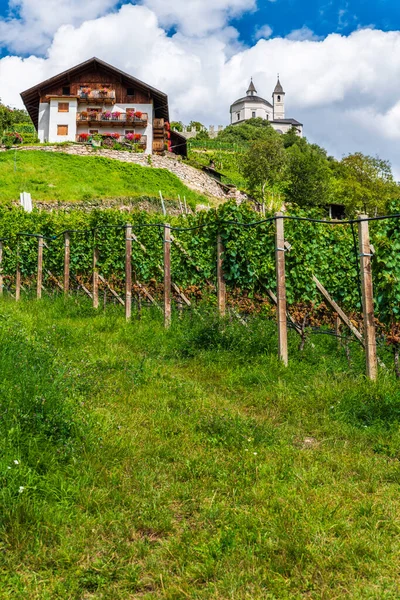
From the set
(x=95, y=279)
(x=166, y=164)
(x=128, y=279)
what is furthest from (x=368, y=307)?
(x=166, y=164)

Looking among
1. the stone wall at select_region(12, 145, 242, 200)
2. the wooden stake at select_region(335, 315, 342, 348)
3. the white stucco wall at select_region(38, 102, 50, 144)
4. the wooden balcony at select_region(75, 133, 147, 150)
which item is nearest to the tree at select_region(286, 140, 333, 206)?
the stone wall at select_region(12, 145, 242, 200)

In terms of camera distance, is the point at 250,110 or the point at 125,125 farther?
the point at 250,110

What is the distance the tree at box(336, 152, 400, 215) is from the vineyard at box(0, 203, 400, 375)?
44277 mm

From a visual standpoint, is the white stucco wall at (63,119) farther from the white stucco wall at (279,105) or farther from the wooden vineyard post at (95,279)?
the white stucco wall at (279,105)

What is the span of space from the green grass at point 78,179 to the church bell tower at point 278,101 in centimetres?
12183

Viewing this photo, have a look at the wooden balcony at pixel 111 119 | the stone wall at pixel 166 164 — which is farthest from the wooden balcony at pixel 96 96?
the stone wall at pixel 166 164

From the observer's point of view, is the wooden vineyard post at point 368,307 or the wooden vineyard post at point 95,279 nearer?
the wooden vineyard post at point 368,307

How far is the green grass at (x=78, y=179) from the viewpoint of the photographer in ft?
98.7

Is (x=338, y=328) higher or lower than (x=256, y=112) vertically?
lower

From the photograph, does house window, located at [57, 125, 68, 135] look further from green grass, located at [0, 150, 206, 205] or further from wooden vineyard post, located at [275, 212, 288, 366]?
wooden vineyard post, located at [275, 212, 288, 366]

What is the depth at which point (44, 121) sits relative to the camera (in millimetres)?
46375

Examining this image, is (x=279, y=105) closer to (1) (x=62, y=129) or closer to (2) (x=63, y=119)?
(2) (x=63, y=119)

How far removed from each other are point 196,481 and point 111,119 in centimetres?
4644

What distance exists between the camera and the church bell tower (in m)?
150
